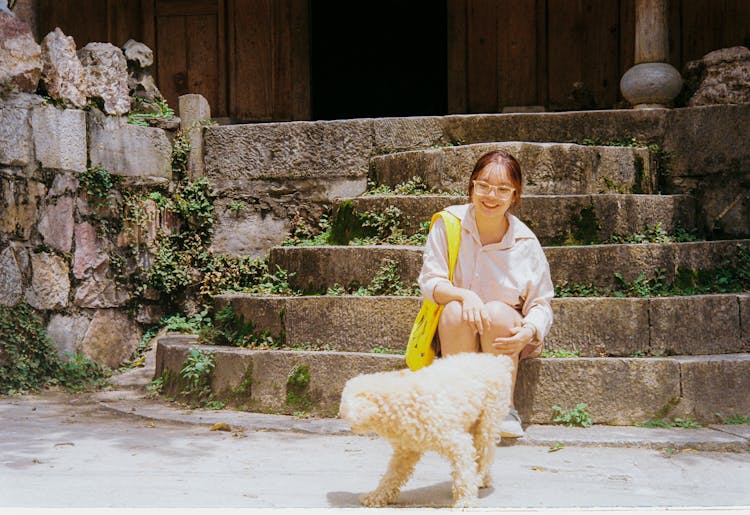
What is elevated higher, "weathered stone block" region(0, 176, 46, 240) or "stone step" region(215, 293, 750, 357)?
"weathered stone block" region(0, 176, 46, 240)

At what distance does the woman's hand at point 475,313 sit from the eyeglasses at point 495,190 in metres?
0.44

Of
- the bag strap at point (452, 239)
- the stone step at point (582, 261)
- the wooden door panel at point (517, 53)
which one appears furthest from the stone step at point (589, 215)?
the wooden door panel at point (517, 53)

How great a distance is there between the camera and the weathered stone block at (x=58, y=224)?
5.59m

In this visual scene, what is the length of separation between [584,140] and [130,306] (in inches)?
142

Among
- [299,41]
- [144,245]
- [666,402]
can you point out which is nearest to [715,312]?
[666,402]

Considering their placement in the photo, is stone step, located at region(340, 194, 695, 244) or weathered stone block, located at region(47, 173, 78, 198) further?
weathered stone block, located at region(47, 173, 78, 198)

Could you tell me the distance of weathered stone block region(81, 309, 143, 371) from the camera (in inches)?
232

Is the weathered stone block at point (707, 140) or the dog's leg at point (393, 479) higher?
the weathered stone block at point (707, 140)

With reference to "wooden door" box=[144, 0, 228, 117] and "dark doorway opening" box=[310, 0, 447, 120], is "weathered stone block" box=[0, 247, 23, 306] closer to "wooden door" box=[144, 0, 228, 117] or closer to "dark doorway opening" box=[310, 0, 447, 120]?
"wooden door" box=[144, 0, 228, 117]

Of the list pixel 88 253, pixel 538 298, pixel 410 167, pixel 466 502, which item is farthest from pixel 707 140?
pixel 88 253

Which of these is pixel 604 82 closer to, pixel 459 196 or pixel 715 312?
pixel 459 196

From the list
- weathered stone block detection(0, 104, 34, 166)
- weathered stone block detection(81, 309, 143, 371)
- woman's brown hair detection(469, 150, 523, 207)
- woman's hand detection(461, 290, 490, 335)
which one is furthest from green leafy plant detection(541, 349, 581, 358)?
weathered stone block detection(0, 104, 34, 166)

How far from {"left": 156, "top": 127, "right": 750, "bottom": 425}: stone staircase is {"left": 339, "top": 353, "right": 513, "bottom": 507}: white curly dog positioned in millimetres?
1245

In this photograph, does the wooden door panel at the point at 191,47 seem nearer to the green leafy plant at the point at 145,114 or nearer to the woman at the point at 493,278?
the green leafy plant at the point at 145,114
